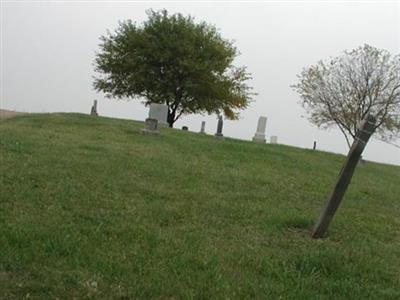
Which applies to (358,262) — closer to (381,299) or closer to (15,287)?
(381,299)

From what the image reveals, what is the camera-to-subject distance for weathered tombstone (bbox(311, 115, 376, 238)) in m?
6.86

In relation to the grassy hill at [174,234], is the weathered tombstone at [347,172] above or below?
above

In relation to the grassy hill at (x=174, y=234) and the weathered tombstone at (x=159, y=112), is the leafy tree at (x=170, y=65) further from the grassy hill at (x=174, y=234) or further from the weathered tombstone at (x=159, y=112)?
the grassy hill at (x=174, y=234)

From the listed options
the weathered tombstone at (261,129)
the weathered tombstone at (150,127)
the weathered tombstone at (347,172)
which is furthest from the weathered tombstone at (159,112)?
the weathered tombstone at (347,172)

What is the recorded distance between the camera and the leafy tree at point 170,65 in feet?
126

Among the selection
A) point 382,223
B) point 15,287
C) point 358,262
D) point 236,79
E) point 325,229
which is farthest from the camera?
point 236,79

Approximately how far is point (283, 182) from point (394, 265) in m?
5.55

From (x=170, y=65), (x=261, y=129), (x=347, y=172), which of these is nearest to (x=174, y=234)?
(x=347, y=172)

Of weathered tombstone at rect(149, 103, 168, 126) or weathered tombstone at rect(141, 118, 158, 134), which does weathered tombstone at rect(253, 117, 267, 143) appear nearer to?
weathered tombstone at rect(149, 103, 168, 126)

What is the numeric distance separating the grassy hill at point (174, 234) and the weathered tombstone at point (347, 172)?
0.18m

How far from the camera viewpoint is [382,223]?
8609 mm

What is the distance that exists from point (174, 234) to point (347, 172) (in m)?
2.22

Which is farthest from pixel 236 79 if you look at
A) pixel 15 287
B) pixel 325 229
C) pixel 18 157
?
pixel 15 287

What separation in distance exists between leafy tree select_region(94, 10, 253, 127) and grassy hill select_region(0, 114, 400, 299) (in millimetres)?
27249
